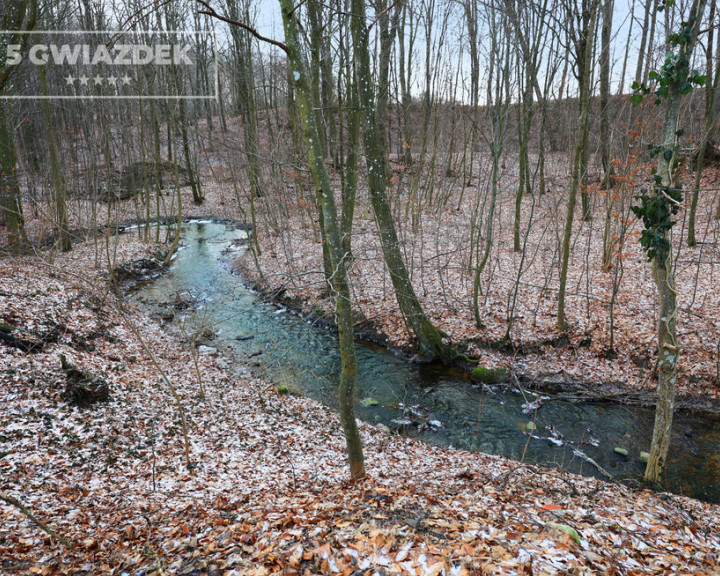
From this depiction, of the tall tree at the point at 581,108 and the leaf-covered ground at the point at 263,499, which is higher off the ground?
the tall tree at the point at 581,108

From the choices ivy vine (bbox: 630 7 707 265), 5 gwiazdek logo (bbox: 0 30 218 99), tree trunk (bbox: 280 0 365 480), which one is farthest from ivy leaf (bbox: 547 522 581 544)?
5 gwiazdek logo (bbox: 0 30 218 99)

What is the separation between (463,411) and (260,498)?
16.4 ft

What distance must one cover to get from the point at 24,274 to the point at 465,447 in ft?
39.1

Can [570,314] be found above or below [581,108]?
below

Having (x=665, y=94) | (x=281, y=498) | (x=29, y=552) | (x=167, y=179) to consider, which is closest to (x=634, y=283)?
(x=665, y=94)

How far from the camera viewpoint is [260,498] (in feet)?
15.5

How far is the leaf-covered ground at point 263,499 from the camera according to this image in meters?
3.38

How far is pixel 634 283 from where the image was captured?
11789mm

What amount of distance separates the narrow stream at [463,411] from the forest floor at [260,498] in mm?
888

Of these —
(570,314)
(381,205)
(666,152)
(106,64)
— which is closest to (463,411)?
(570,314)

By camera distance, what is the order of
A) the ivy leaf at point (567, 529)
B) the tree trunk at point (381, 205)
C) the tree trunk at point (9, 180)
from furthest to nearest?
the tree trunk at point (9, 180), the tree trunk at point (381, 205), the ivy leaf at point (567, 529)

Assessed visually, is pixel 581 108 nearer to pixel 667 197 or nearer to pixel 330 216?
pixel 667 197

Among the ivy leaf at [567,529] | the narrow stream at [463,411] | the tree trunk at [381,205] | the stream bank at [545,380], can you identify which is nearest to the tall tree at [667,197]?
the narrow stream at [463,411]

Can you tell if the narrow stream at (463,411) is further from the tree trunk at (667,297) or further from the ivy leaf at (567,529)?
the ivy leaf at (567,529)
